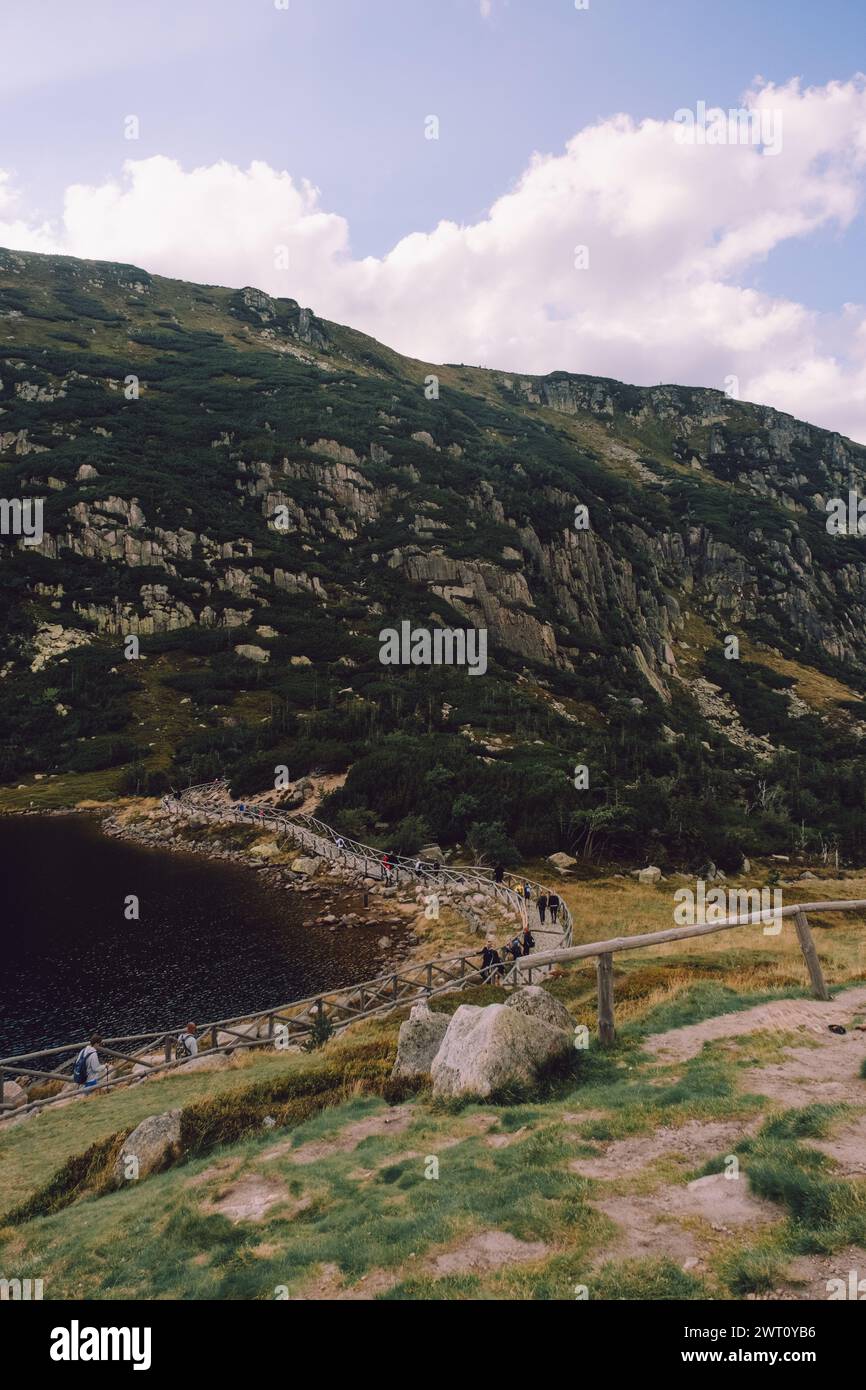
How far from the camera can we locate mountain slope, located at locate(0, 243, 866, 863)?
144 ft

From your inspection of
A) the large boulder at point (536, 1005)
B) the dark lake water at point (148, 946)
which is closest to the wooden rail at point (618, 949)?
the large boulder at point (536, 1005)

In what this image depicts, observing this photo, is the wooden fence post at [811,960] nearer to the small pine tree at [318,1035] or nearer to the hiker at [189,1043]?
the small pine tree at [318,1035]

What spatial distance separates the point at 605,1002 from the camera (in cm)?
1056

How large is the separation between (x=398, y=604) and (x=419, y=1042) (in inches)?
2666

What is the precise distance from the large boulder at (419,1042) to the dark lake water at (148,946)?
1129cm

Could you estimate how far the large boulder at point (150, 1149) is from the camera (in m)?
9.65

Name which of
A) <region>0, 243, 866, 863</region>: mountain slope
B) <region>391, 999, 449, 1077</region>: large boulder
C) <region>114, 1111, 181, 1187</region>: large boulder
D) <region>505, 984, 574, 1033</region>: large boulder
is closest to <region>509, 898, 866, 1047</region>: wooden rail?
<region>505, 984, 574, 1033</region>: large boulder

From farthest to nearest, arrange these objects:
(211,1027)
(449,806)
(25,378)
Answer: (25,378) → (449,806) → (211,1027)

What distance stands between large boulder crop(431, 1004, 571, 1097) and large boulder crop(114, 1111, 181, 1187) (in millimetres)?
3980

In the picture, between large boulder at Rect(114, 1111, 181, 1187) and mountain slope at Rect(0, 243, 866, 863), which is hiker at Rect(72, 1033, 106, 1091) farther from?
mountain slope at Rect(0, 243, 866, 863)

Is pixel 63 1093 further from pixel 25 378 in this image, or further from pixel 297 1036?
pixel 25 378
